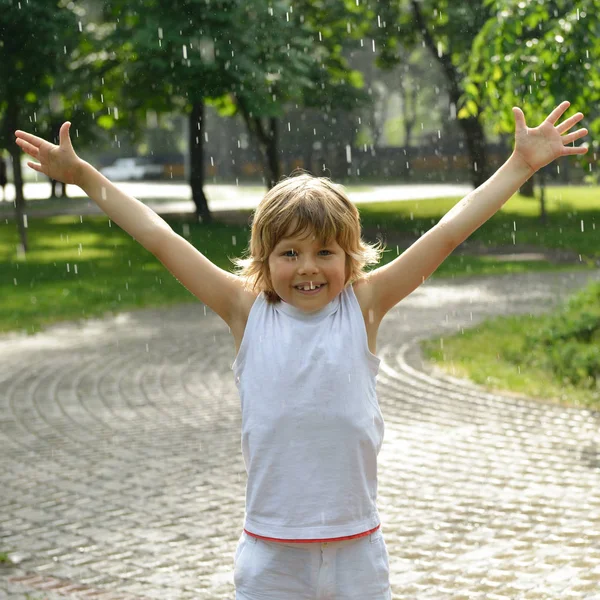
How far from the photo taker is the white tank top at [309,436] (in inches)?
107

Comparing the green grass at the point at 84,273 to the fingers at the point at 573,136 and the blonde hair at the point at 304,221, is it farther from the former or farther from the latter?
the fingers at the point at 573,136

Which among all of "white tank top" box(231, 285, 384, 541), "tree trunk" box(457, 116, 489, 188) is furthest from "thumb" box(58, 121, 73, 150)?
"tree trunk" box(457, 116, 489, 188)

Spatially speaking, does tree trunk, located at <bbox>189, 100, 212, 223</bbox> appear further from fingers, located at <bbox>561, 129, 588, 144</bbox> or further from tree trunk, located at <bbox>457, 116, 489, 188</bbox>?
fingers, located at <bbox>561, 129, 588, 144</bbox>

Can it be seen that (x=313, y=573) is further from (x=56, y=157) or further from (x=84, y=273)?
(x=84, y=273)

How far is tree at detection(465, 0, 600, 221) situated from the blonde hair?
690 centimetres

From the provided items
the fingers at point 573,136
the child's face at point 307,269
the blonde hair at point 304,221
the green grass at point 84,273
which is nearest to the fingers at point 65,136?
the blonde hair at point 304,221

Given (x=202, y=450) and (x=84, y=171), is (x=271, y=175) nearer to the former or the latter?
(x=202, y=450)

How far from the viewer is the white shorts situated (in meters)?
2.70

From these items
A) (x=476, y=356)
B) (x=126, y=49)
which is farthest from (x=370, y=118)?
(x=476, y=356)

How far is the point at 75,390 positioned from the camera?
1031cm

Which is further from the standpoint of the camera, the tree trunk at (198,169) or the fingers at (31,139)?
the tree trunk at (198,169)

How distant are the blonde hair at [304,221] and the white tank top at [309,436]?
215 millimetres

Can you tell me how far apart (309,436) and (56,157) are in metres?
1.09

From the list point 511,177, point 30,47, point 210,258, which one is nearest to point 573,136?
point 511,177
